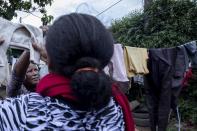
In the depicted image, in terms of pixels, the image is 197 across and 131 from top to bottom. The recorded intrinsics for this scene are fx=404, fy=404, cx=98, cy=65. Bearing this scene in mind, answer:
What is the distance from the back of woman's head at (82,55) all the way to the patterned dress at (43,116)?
0.06 m

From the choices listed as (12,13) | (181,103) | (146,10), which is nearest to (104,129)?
(12,13)

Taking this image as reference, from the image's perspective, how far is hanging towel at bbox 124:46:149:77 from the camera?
5441 millimetres

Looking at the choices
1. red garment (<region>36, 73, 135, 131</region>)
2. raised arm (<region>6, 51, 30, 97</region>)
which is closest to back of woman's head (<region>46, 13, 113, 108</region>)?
red garment (<region>36, 73, 135, 131</region>)

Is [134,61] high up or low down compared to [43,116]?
down

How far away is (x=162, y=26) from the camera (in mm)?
11141

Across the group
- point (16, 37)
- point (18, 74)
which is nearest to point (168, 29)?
point (16, 37)

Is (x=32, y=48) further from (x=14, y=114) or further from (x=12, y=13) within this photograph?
(x=12, y=13)

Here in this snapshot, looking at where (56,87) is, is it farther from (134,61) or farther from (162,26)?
(162,26)

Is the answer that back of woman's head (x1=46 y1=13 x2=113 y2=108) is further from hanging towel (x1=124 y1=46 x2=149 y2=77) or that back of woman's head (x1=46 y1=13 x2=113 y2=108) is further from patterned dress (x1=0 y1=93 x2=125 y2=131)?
hanging towel (x1=124 y1=46 x2=149 y2=77)

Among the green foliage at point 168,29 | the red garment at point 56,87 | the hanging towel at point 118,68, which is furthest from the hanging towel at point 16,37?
the green foliage at point 168,29

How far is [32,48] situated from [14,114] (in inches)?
43.2

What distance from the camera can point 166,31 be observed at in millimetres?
10750

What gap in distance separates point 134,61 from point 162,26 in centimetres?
591

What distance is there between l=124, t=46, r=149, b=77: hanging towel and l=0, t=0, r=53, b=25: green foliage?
2.56 meters
